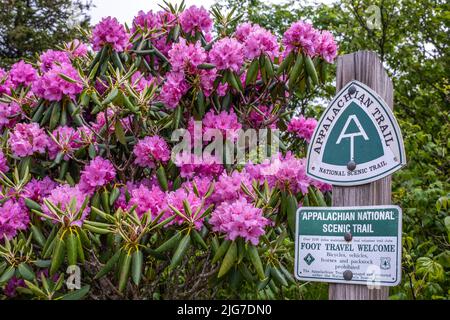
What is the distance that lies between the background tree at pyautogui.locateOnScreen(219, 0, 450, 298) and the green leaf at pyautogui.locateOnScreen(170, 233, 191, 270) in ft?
6.02

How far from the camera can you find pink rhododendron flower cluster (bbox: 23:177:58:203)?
269 cm

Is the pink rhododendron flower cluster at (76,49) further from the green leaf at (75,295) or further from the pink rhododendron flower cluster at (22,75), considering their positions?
the green leaf at (75,295)

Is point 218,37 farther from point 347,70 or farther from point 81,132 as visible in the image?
point 347,70

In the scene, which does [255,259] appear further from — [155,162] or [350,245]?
[155,162]

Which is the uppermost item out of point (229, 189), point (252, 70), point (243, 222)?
point (252, 70)

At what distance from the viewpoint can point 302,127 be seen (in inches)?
126

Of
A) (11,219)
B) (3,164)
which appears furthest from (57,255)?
(3,164)

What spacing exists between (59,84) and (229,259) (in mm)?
1154

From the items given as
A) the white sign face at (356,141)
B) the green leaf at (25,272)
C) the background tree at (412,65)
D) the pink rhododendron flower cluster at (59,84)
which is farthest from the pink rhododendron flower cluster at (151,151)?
the background tree at (412,65)

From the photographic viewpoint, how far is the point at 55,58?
3256 mm

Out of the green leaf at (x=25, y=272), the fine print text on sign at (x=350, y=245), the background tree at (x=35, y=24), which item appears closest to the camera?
the fine print text on sign at (x=350, y=245)

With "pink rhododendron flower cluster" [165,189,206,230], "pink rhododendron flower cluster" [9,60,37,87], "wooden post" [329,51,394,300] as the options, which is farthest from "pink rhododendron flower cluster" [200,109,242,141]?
"pink rhododendron flower cluster" [9,60,37,87]

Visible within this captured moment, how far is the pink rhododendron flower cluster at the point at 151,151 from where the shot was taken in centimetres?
273

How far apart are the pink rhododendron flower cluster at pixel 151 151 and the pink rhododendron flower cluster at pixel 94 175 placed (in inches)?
5.6
